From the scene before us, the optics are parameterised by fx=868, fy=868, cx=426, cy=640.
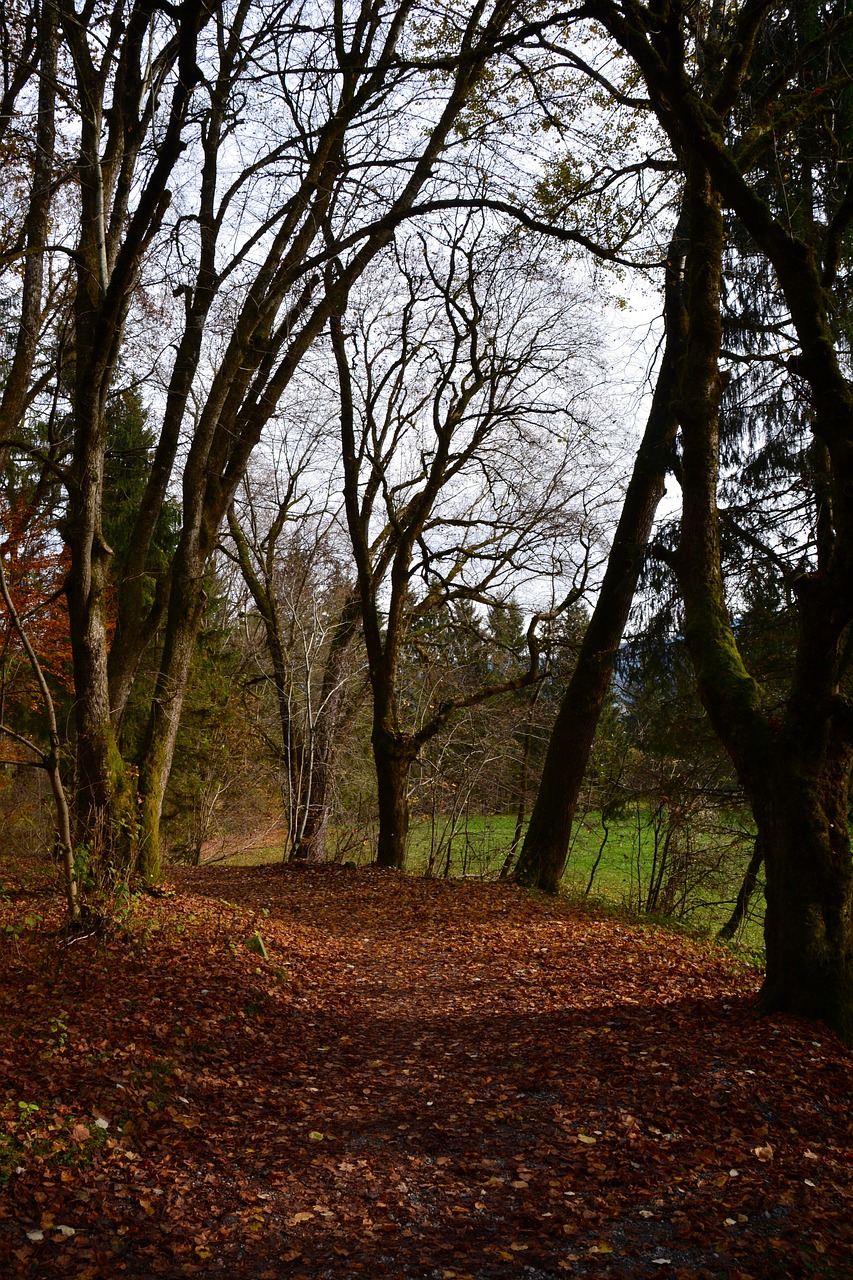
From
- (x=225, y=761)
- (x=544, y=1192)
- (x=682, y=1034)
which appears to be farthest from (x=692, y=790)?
(x=225, y=761)

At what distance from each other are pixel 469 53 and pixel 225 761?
1302 cm

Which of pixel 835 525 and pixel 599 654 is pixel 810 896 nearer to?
pixel 835 525

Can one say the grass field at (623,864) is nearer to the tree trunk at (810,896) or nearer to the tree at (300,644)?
the tree at (300,644)

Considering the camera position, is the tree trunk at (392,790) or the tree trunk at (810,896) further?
the tree trunk at (392,790)

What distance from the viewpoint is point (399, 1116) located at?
417 centimetres

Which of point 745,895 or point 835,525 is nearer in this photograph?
point 835,525

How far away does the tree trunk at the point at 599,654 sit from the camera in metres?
9.50

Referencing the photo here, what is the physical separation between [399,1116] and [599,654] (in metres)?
6.11

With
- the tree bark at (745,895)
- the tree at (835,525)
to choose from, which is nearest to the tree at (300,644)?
the tree bark at (745,895)

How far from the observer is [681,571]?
636cm

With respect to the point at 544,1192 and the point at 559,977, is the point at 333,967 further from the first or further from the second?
the point at 544,1192

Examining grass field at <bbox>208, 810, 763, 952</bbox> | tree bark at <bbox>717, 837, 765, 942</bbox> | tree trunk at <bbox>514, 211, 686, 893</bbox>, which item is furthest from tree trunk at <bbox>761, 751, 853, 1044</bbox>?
tree bark at <bbox>717, 837, 765, 942</bbox>

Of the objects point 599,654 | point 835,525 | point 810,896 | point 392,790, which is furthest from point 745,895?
point 835,525

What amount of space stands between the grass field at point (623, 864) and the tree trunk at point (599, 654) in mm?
937
